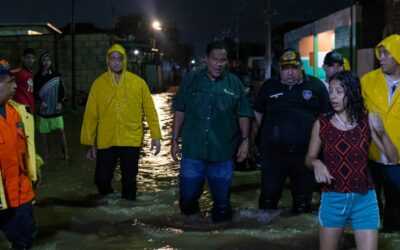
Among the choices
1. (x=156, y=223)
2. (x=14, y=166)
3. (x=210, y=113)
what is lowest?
(x=156, y=223)

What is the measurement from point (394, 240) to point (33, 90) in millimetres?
7076

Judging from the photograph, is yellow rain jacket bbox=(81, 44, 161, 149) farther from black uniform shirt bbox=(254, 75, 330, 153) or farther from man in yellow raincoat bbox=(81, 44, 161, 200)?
black uniform shirt bbox=(254, 75, 330, 153)

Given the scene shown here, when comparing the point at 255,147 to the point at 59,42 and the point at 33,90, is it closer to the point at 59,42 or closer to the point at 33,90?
the point at 33,90

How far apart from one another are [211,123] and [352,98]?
7.24 ft

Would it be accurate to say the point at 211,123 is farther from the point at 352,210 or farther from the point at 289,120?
the point at 352,210

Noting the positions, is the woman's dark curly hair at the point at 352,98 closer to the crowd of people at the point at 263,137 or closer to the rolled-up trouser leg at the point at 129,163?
the crowd of people at the point at 263,137

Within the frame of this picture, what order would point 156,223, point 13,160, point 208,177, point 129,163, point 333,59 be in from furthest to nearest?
point 129,163 → point 333,59 → point 156,223 → point 208,177 → point 13,160

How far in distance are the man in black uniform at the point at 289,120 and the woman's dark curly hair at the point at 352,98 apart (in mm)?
1872

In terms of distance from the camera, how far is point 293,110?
6035 millimetres

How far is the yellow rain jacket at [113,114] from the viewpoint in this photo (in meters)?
6.95

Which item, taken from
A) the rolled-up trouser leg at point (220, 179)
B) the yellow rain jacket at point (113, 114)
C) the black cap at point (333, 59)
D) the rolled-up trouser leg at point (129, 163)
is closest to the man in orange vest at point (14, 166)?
the yellow rain jacket at point (113, 114)

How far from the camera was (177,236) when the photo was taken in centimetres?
587

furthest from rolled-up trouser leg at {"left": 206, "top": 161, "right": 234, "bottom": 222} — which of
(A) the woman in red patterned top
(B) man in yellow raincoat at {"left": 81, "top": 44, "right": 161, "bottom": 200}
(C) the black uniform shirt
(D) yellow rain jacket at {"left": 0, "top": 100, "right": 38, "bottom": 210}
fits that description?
(A) the woman in red patterned top

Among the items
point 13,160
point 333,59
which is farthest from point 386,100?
→ point 13,160
